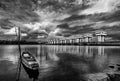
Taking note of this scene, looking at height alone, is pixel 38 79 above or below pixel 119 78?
below

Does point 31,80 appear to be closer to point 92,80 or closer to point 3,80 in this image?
point 3,80

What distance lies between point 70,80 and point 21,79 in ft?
52.3

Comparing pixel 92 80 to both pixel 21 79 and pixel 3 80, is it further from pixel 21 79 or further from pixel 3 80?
pixel 3 80

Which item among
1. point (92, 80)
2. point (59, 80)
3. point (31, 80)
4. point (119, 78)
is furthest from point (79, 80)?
point (31, 80)

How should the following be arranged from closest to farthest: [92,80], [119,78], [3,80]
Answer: [92,80], [119,78], [3,80]

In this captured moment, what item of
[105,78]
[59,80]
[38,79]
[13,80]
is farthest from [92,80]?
[13,80]

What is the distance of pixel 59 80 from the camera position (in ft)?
81.7

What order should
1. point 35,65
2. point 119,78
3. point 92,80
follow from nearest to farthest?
point 92,80, point 119,78, point 35,65

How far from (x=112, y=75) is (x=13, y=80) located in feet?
97.8

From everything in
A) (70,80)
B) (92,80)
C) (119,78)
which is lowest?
(70,80)

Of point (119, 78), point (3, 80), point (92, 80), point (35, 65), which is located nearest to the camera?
point (92, 80)

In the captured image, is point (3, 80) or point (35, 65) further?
point (35, 65)

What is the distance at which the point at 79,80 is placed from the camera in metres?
24.5

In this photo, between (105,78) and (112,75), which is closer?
(105,78)
